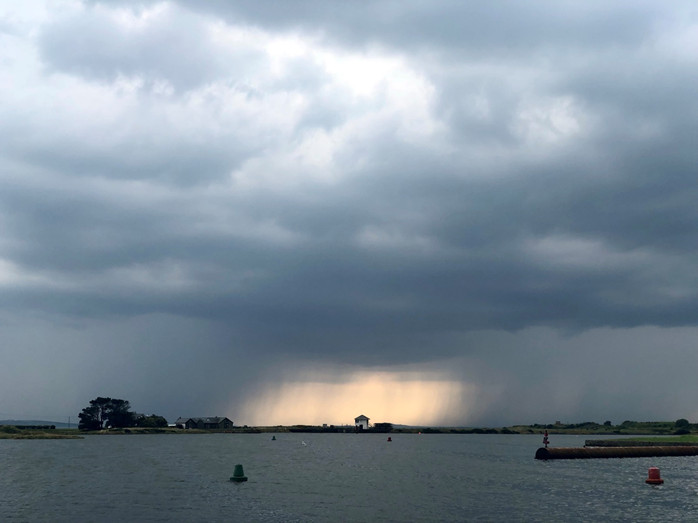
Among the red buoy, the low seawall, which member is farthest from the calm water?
the low seawall

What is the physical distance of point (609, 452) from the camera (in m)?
125

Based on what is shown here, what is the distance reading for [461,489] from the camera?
74.8 meters

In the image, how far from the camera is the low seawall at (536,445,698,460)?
117 meters

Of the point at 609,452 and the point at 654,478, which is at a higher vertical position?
the point at 609,452

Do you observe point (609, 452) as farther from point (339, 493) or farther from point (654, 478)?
point (339, 493)

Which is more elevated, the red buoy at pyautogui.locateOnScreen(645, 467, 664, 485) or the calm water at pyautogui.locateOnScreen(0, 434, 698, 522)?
the red buoy at pyautogui.locateOnScreen(645, 467, 664, 485)

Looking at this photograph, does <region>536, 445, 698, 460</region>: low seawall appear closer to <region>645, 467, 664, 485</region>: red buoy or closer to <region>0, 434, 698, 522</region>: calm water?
<region>0, 434, 698, 522</region>: calm water

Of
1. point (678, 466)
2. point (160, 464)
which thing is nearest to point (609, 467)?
point (678, 466)

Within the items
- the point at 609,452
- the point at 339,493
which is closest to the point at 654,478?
the point at 339,493

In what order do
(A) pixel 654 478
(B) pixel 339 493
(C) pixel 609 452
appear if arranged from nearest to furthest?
1. (B) pixel 339 493
2. (A) pixel 654 478
3. (C) pixel 609 452

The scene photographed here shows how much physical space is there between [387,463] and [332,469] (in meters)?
18.9

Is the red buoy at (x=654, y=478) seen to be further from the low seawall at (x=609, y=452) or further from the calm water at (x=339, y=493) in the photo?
the low seawall at (x=609, y=452)

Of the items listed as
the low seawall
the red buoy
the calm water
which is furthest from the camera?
the low seawall

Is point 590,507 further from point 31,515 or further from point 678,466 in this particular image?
point 678,466
